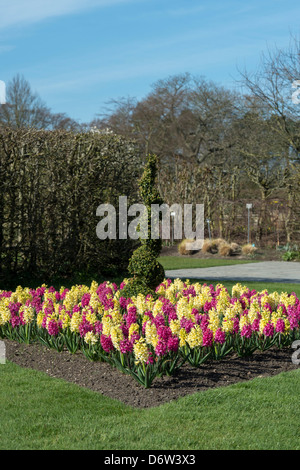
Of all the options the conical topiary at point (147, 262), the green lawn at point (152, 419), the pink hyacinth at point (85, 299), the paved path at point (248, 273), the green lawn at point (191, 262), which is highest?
the conical topiary at point (147, 262)

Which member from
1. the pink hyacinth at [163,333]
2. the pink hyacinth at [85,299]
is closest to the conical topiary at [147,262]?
the pink hyacinth at [85,299]

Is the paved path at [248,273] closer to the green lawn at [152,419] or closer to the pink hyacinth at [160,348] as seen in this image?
the pink hyacinth at [160,348]

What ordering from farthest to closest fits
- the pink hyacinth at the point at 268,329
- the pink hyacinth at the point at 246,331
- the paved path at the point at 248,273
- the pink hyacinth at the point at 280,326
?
the paved path at the point at 248,273, the pink hyacinth at the point at 280,326, the pink hyacinth at the point at 268,329, the pink hyacinth at the point at 246,331

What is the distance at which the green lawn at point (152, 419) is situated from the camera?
339cm

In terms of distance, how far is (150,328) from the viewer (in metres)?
4.73

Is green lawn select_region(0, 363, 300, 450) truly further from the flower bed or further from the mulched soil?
the flower bed

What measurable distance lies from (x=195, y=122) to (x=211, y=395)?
1082 inches

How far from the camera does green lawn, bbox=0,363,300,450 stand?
133 inches

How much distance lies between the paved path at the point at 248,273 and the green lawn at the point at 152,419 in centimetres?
771

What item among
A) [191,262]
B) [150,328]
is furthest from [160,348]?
[191,262]

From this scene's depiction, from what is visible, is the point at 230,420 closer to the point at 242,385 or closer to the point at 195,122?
the point at 242,385

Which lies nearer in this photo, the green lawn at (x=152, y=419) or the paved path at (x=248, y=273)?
the green lawn at (x=152, y=419)

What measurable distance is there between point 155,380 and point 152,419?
93 cm

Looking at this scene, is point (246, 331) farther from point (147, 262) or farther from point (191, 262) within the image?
point (191, 262)
